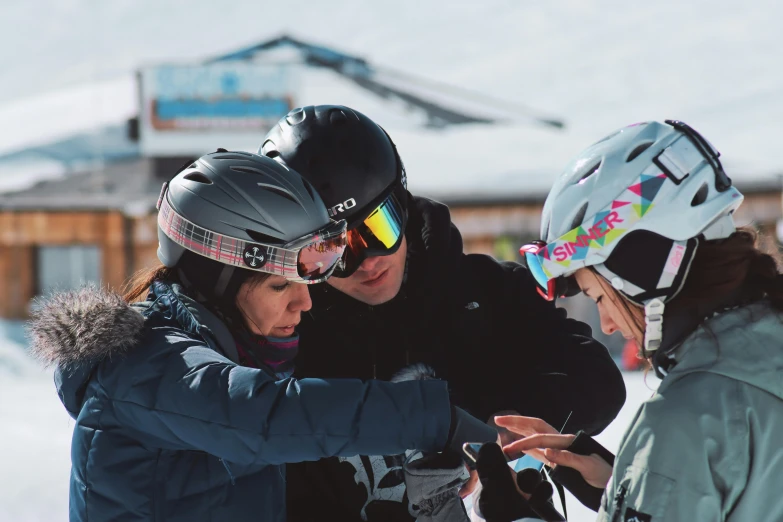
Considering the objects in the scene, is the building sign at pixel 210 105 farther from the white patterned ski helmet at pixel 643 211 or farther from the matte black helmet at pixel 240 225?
the white patterned ski helmet at pixel 643 211

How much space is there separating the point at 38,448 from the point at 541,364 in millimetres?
5499

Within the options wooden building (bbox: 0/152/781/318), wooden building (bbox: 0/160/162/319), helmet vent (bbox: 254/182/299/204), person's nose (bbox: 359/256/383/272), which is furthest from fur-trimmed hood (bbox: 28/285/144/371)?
wooden building (bbox: 0/160/162/319)

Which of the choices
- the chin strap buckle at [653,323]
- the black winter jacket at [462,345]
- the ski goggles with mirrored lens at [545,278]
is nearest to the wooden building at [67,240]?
the black winter jacket at [462,345]

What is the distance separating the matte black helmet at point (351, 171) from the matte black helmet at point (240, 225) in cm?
56

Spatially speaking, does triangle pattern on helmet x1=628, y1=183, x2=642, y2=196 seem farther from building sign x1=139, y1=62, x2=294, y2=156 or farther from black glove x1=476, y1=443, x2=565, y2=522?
building sign x1=139, y1=62, x2=294, y2=156

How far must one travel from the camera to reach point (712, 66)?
3522 centimetres

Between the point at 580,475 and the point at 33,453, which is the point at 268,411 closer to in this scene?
the point at 580,475

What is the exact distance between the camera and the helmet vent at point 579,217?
223cm

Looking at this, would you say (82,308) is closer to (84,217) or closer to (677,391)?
(677,391)

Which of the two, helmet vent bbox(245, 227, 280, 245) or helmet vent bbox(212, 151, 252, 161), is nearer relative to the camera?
helmet vent bbox(245, 227, 280, 245)

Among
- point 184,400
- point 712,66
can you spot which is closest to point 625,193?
point 184,400

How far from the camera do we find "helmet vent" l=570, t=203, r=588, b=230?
2232 mm

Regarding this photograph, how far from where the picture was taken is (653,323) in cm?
211

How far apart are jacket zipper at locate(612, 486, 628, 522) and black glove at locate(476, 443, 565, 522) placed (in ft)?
1.22
